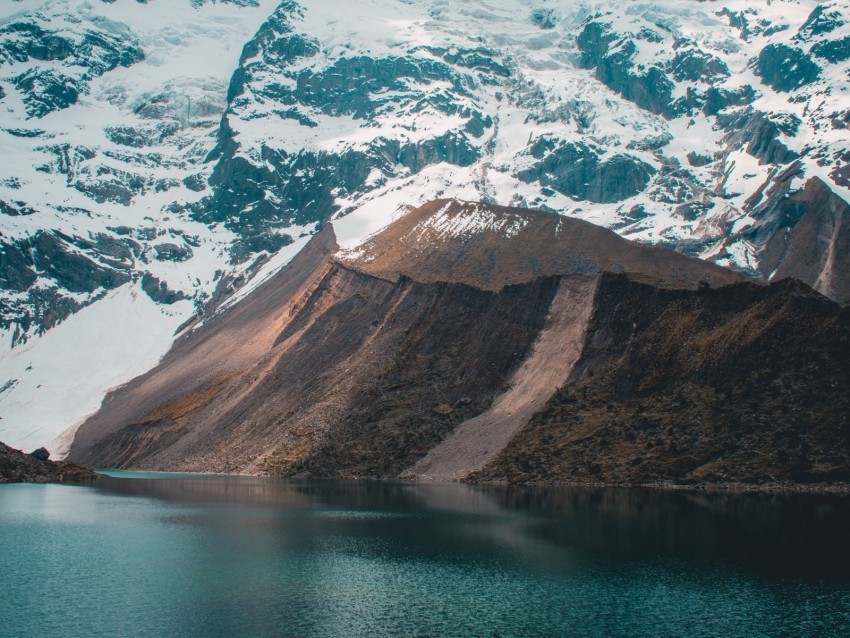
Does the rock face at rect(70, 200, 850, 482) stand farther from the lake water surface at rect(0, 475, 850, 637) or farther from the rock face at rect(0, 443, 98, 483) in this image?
the rock face at rect(0, 443, 98, 483)

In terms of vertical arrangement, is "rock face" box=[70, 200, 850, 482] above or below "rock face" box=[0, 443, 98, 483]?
above

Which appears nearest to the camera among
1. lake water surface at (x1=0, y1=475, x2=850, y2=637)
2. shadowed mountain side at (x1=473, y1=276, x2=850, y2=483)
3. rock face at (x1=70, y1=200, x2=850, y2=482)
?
lake water surface at (x1=0, y1=475, x2=850, y2=637)

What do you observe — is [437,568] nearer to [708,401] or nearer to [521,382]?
[708,401]

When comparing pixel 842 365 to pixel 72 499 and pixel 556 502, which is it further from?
pixel 72 499

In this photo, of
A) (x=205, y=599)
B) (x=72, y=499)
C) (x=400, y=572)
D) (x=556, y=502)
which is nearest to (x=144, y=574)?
(x=205, y=599)

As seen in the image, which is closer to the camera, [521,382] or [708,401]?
[708,401]

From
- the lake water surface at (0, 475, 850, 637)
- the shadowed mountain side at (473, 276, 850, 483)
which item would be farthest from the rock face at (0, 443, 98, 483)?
the shadowed mountain side at (473, 276, 850, 483)

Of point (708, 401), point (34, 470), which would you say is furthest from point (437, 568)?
point (34, 470)
